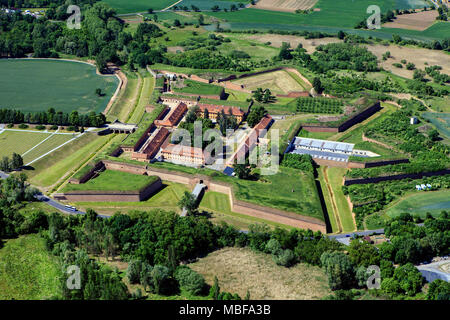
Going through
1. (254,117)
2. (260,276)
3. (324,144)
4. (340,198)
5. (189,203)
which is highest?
(254,117)

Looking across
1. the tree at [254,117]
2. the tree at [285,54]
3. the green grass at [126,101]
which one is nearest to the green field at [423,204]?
the tree at [254,117]

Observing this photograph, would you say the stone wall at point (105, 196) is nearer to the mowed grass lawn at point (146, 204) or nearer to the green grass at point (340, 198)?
the mowed grass lawn at point (146, 204)

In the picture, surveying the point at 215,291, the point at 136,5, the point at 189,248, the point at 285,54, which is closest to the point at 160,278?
the point at 215,291

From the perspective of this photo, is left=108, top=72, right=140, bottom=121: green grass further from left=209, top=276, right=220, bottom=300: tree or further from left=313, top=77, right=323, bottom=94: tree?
left=209, top=276, right=220, bottom=300: tree

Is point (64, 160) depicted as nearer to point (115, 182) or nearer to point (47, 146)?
point (47, 146)

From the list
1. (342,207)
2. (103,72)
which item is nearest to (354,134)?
(342,207)
